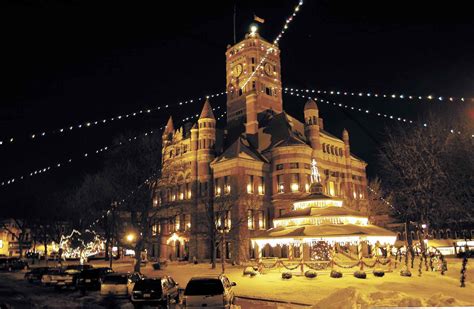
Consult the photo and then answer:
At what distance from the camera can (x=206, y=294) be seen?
14328mm

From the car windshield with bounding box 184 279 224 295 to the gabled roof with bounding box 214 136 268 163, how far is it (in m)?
41.7

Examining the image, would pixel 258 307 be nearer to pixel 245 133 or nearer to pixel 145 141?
pixel 145 141

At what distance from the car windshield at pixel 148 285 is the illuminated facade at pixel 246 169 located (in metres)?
31.7

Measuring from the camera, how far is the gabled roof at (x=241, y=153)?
57.2m

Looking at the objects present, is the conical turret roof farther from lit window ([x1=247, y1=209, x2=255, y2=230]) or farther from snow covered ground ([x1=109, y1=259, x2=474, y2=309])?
snow covered ground ([x1=109, y1=259, x2=474, y2=309])

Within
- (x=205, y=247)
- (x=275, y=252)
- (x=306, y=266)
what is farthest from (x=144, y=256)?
(x=306, y=266)

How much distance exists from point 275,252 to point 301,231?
76.2ft

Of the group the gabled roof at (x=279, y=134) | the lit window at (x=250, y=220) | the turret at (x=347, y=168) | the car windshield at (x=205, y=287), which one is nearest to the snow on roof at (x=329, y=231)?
the car windshield at (x=205, y=287)

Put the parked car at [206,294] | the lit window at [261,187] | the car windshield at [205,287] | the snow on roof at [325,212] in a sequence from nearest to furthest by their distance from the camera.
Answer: the parked car at [206,294] → the car windshield at [205,287] → the snow on roof at [325,212] → the lit window at [261,187]

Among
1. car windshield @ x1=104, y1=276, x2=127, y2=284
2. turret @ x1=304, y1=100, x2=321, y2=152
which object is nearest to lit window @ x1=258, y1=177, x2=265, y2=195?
turret @ x1=304, y1=100, x2=321, y2=152

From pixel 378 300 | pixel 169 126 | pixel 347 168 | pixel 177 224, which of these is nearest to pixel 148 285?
pixel 378 300

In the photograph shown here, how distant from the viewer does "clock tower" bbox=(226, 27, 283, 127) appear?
247ft

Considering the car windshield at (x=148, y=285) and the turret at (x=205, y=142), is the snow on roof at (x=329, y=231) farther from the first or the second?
the turret at (x=205, y=142)

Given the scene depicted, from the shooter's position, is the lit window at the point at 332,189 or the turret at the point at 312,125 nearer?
the turret at the point at 312,125
